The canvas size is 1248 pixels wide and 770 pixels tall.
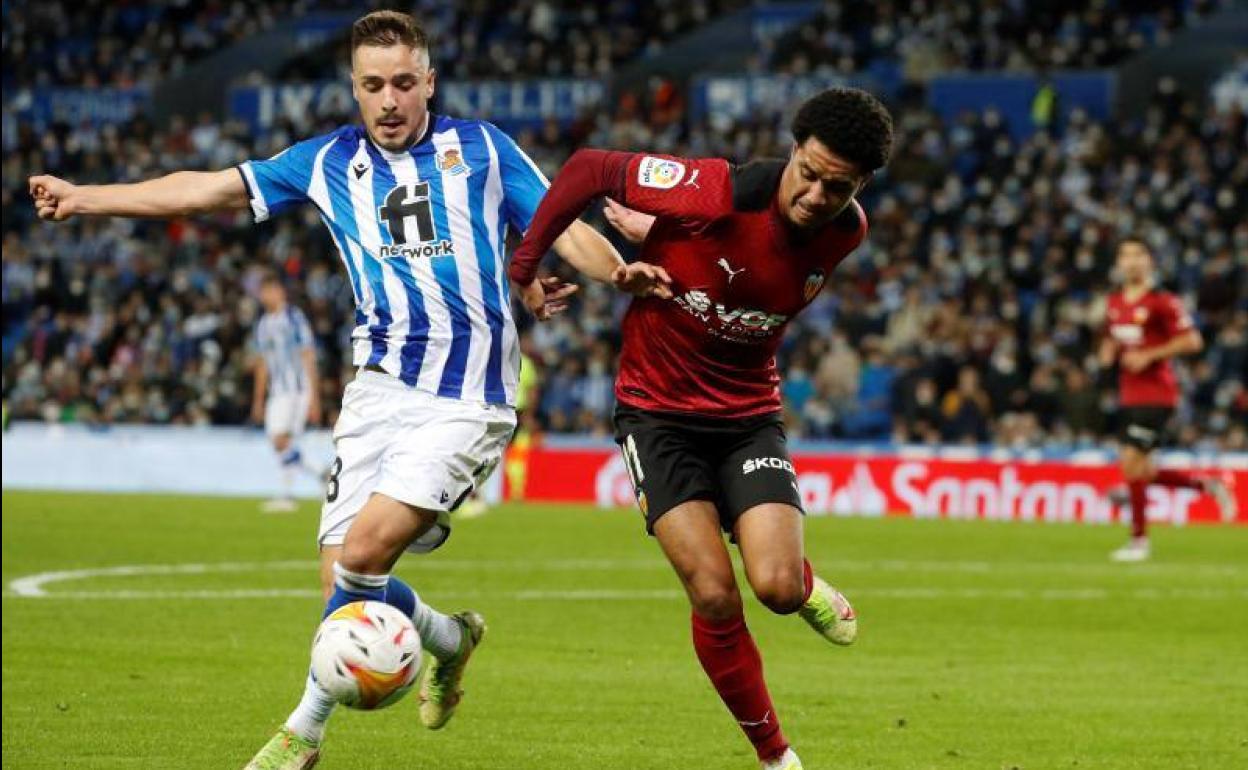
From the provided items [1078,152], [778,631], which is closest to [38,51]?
[1078,152]

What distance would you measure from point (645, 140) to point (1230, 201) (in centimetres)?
1035

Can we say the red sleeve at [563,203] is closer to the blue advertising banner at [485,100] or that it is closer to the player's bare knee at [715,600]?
the player's bare knee at [715,600]

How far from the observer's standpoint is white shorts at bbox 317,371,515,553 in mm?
7469

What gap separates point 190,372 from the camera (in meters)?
33.2

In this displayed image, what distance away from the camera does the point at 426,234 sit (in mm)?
7578

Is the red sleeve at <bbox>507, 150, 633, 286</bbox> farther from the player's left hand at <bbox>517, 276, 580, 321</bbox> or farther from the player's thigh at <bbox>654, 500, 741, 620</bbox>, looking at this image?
the player's thigh at <bbox>654, 500, 741, 620</bbox>

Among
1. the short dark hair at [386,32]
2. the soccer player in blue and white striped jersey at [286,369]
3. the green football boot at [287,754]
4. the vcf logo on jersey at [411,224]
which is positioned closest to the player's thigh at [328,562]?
the green football boot at [287,754]

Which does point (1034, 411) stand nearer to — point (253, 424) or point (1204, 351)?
point (1204, 351)

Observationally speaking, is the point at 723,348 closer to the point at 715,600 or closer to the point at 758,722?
the point at 715,600

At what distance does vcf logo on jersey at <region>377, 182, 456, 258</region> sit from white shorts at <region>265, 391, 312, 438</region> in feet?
55.7

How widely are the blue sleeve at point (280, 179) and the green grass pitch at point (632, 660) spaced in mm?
2006

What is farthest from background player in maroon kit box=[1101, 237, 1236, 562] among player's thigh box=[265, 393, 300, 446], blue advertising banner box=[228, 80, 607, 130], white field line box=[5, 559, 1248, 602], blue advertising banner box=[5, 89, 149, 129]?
blue advertising banner box=[5, 89, 149, 129]

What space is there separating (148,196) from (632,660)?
4.79 metres

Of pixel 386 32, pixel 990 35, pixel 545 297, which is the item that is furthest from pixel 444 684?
pixel 990 35
